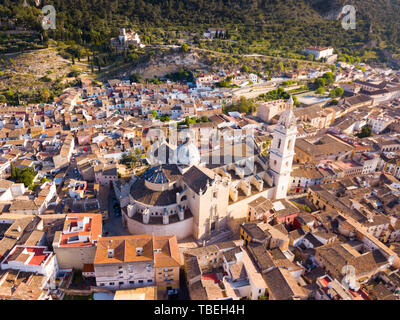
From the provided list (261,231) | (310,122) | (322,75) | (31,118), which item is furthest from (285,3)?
(261,231)

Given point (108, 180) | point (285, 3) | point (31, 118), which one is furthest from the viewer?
point (285, 3)

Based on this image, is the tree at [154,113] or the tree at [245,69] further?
the tree at [245,69]

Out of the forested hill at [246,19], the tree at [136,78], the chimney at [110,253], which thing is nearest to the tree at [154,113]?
the tree at [136,78]

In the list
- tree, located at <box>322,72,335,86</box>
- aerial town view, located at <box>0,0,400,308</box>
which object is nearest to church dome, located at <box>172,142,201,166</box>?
aerial town view, located at <box>0,0,400,308</box>

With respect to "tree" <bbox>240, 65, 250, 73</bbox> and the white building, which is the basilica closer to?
"tree" <bbox>240, 65, 250, 73</bbox>

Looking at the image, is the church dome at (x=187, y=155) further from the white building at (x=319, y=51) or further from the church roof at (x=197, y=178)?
the white building at (x=319, y=51)

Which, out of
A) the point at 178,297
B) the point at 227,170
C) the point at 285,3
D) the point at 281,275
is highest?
the point at 285,3

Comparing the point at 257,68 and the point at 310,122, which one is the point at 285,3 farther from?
the point at 310,122

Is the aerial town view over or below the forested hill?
below
